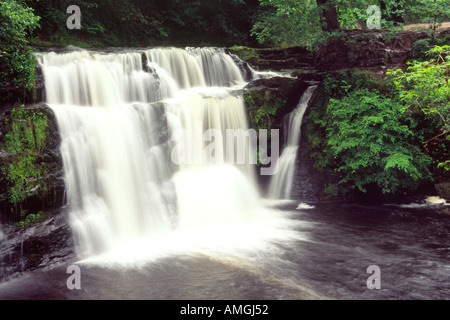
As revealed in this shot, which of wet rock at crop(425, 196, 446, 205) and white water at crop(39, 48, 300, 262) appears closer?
white water at crop(39, 48, 300, 262)

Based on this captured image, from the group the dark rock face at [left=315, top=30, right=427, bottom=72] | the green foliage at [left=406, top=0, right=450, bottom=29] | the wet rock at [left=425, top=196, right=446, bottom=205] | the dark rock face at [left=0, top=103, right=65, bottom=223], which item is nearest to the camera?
the dark rock face at [left=0, top=103, right=65, bottom=223]

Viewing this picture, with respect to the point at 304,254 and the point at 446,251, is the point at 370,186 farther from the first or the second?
the point at 304,254

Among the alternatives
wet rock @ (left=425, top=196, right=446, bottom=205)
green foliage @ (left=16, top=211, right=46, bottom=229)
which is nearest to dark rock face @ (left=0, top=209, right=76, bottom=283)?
green foliage @ (left=16, top=211, right=46, bottom=229)

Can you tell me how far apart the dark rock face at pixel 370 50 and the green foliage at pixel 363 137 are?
0.92 m

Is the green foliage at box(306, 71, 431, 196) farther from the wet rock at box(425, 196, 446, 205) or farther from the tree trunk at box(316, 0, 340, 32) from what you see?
the tree trunk at box(316, 0, 340, 32)

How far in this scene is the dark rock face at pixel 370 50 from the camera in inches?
442

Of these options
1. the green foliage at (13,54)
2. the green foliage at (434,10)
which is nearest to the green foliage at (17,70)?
the green foliage at (13,54)

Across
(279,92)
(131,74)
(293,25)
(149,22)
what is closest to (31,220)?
(131,74)

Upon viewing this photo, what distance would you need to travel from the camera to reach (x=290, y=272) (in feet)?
19.9

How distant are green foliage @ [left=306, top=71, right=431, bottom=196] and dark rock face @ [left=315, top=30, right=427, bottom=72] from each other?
920 millimetres

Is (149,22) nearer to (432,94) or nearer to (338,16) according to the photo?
(338,16)

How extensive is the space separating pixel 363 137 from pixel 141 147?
5516mm

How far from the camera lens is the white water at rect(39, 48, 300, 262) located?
7395 millimetres
